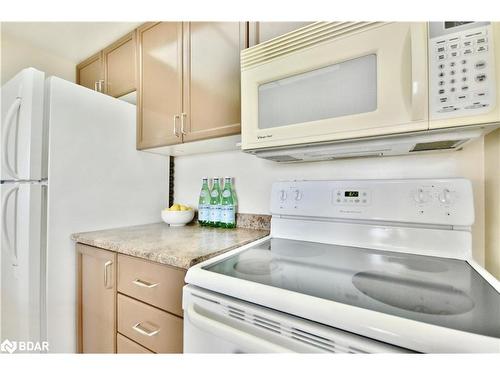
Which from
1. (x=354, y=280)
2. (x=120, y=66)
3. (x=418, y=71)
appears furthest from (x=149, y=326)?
(x=120, y=66)

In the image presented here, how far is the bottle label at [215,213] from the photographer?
143 centimetres

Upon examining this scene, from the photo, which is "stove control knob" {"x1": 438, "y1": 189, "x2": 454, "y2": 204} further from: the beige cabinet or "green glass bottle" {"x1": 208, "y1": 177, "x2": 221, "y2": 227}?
"green glass bottle" {"x1": 208, "y1": 177, "x2": 221, "y2": 227}

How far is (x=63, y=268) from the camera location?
1.18 m

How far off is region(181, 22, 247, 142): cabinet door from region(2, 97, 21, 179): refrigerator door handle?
85 cm

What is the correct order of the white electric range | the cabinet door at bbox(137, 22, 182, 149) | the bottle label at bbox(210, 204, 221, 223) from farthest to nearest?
1. the bottle label at bbox(210, 204, 221, 223)
2. the cabinet door at bbox(137, 22, 182, 149)
3. the white electric range

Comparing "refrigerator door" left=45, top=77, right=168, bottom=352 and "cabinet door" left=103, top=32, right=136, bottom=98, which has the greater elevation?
"cabinet door" left=103, top=32, right=136, bottom=98

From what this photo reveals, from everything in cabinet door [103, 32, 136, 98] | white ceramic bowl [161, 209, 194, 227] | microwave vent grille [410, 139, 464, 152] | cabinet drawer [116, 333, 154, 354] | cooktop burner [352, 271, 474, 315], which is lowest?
cabinet drawer [116, 333, 154, 354]

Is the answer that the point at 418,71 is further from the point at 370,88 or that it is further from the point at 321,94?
the point at 321,94

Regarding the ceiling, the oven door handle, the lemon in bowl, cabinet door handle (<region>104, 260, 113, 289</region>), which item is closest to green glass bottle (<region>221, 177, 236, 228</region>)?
the lemon in bowl

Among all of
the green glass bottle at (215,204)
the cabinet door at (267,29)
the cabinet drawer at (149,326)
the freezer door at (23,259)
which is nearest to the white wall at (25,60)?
the freezer door at (23,259)

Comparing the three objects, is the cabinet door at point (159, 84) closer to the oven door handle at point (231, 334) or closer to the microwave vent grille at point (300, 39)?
the microwave vent grille at point (300, 39)

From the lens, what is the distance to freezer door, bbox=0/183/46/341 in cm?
113
